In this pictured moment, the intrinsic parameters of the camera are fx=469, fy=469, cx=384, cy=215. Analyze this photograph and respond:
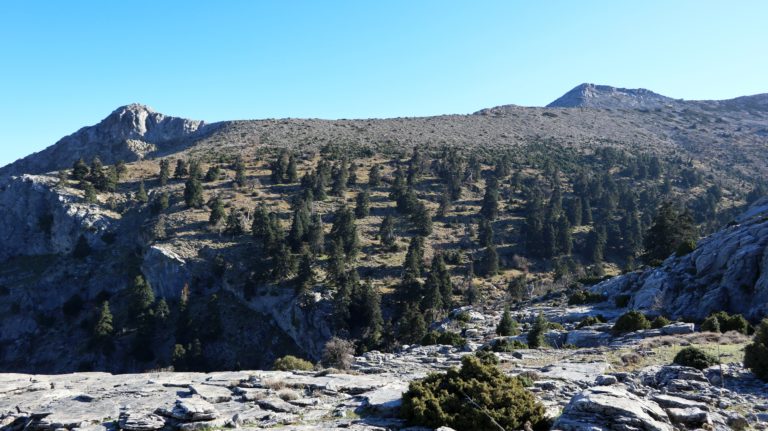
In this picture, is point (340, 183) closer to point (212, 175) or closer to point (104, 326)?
point (212, 175)

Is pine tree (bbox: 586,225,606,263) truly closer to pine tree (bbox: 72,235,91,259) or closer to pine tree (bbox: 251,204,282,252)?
pine tree (bbox: 251,204,282,252)

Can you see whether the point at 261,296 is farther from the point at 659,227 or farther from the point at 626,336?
the point at 659,227

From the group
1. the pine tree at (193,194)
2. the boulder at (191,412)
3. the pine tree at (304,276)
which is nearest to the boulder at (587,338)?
the boulder at (191,412)

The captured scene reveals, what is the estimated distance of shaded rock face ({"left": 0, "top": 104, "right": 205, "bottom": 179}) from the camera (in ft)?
456

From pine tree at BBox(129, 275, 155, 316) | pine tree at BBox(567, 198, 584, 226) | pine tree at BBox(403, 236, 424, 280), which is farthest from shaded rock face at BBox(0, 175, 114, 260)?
pine tree at BBox(567, 198, 584, 226)

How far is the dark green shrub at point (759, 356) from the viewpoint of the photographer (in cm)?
1603

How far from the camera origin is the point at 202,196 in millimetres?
79812

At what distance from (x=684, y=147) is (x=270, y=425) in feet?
522

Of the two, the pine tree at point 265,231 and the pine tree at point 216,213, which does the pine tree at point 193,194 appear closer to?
the pine tree at point 216,213

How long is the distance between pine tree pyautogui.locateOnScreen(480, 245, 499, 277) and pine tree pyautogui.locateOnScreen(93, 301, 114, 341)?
4878 centimetres

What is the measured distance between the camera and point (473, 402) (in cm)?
1195

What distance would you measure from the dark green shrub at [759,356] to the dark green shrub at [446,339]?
18067mm

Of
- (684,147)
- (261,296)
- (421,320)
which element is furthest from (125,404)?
(684,147)

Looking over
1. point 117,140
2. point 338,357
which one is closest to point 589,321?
point 338,357
